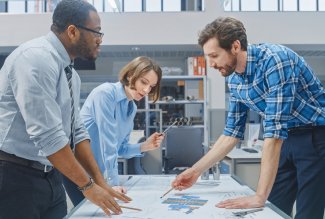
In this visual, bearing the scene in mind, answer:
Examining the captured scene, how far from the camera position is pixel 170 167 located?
4.64 meters

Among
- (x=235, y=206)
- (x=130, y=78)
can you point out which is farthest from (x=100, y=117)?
(x=235, y=206)

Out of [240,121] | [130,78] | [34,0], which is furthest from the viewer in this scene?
[34,0]

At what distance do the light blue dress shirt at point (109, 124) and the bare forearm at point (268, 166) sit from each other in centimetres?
72

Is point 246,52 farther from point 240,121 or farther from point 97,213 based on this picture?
point 97,213

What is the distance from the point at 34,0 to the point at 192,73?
3016 mm

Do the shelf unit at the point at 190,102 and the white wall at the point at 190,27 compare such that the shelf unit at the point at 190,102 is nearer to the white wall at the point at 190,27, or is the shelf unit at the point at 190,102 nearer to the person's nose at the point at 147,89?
the white wall at the point at 190,27

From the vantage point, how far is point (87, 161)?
62.0 inches

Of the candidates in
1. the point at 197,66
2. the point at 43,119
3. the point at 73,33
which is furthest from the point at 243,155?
the point at 43,119

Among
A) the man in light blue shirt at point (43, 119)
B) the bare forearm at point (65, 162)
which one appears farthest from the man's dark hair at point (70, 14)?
the bare forearm at point (65, 162)

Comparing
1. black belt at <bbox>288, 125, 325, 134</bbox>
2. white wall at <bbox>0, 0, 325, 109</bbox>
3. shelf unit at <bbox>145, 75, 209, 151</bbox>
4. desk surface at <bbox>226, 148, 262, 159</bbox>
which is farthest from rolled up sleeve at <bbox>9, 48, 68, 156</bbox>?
white wall at <bbox>0, 0, 325, 109</bbox>

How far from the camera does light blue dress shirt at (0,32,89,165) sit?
1140 mm

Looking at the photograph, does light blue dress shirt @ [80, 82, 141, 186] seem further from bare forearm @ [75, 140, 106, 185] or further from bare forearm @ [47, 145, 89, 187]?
bare forearm @ [47, 145, 89, 187]

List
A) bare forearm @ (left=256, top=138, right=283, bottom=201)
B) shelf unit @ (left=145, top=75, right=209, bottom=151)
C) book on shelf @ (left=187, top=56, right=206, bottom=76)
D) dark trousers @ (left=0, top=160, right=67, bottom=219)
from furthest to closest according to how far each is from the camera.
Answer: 1. book on shelf @ (left=187, top=56, right=206, bottom=76)
2. shelf unit @ (left=145, top=75, right=209, bottom=151)
3. bare forearm @ (left=256, top=138, right=283, bottom=201)
4. dark trousers @ (left=0, top=160, right=67, bottom=219)

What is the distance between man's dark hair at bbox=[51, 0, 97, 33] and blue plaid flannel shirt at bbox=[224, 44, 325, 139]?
71cm
